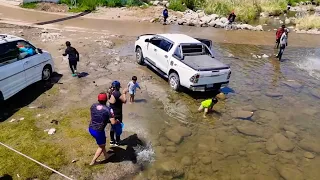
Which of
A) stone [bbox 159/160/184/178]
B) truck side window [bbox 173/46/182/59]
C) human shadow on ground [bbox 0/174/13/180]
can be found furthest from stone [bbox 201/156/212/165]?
truck side window [bbox 173/46/182/59]

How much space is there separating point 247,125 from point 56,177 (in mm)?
6205

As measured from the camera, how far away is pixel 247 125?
1013 cm

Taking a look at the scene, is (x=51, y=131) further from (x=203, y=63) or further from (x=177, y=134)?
(x=203, y=63)

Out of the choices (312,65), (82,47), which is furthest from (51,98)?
(312,65)

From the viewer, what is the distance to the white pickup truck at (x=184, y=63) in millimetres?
11094

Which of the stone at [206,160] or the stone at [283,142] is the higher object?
the stone at [283,142]

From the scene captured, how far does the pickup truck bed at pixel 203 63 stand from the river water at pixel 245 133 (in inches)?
51.6

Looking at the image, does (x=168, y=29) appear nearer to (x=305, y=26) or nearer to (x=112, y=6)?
(x=112, y=6)

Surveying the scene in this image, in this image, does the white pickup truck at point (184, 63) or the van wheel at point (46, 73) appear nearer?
the white pickup truck at point (184, 63)

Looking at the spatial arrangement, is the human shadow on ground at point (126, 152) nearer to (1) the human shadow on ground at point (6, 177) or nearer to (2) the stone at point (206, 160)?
(2) the stone at point (206, 160)

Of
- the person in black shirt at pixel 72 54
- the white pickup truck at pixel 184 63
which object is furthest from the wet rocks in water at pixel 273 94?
the person in black shirt at pixel 72 54

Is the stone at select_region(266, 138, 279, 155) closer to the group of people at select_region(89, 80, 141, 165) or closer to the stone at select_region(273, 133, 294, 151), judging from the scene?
the stone at select_region(273, 133, 294, 151)

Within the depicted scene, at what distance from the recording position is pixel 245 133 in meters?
9.66

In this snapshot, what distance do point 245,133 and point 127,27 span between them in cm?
1512
